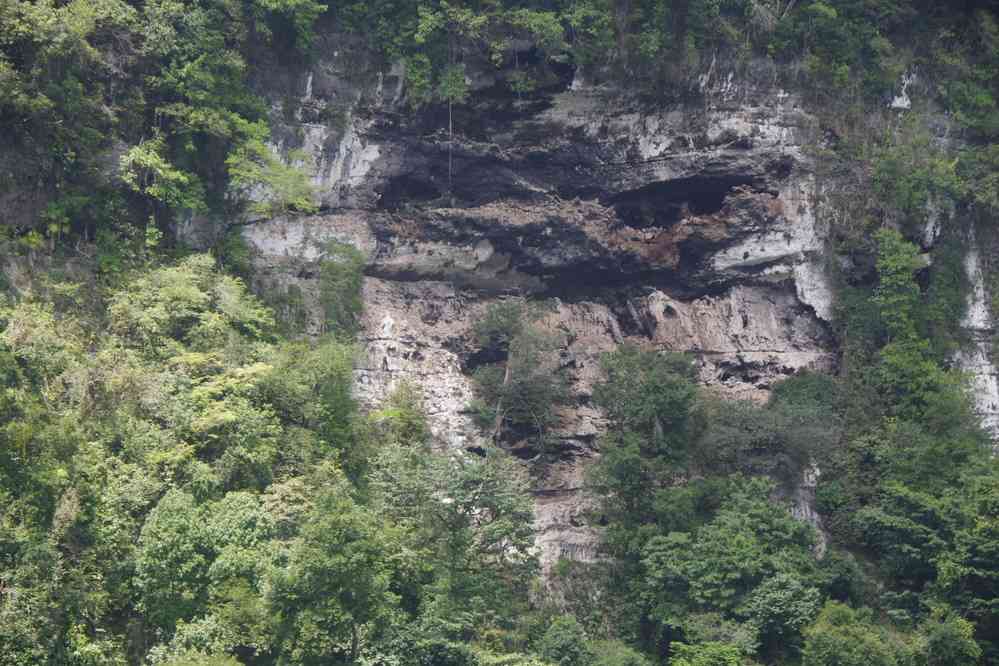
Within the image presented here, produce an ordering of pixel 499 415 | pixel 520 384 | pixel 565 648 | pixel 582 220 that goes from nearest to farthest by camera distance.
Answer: pixel 565 648 < pixel 520 384 < pixel 499 415 < pixel 582 220

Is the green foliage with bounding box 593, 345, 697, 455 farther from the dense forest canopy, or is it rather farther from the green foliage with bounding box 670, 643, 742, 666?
the green foliage with bounding box 670, 643, 742, 666

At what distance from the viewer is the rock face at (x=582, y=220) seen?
87.4 feet

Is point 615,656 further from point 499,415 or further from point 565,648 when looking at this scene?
point 499,415

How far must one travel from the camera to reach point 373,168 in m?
26.9

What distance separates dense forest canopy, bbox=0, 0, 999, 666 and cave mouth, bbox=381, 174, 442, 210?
4.74ft

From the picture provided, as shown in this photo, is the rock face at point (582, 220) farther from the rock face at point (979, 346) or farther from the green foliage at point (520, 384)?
the rock face at point (979, 346)

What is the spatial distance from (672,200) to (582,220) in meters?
1.85

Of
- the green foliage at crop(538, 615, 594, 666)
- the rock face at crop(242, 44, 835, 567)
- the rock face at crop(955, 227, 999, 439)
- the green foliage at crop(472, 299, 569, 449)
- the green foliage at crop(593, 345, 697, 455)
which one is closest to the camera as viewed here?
the green foliage at crop(538, 615, 594, 666)

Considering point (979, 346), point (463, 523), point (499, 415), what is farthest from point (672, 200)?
point (463, 523)

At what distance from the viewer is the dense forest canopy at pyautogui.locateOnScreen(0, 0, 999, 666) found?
18.8 metres

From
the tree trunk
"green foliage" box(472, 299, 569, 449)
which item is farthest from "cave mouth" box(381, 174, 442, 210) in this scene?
the tree trunk

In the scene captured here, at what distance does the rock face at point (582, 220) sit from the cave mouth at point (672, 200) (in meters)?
0.03

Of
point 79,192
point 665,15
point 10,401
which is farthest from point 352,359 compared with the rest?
point 665,15

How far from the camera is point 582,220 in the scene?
27531 mm
